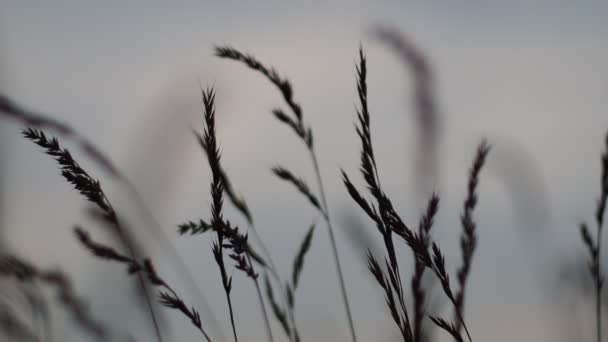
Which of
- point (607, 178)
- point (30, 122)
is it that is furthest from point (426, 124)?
point (30, 122)

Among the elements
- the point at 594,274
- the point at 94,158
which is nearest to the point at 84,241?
the point at 94,158

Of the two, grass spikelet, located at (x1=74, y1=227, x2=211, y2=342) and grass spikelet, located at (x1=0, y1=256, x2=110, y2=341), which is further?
grass spikelet, located at (x1=0, y1=256, x2=110, y2=341)

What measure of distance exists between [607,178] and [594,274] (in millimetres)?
296

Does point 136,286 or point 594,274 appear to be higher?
point 136,286

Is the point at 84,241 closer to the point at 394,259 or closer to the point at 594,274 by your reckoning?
the point at 394,259

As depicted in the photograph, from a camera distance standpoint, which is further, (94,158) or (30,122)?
(94,158)

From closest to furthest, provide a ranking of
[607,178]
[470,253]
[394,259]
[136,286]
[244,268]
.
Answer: [394,259]
[244,268]
[607,178]
[470,253]
[136,286]

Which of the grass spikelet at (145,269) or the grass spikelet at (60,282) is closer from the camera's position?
the grass spikelet at (145,269)

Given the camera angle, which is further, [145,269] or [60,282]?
[60,282]

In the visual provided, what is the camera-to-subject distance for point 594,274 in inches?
90.2

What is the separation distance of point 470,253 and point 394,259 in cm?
105

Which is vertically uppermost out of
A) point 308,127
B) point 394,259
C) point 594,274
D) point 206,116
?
point 308,127

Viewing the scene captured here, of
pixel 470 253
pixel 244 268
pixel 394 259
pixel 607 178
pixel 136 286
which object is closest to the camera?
pixel 394 259

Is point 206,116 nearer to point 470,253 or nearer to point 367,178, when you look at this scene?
point 367,178
